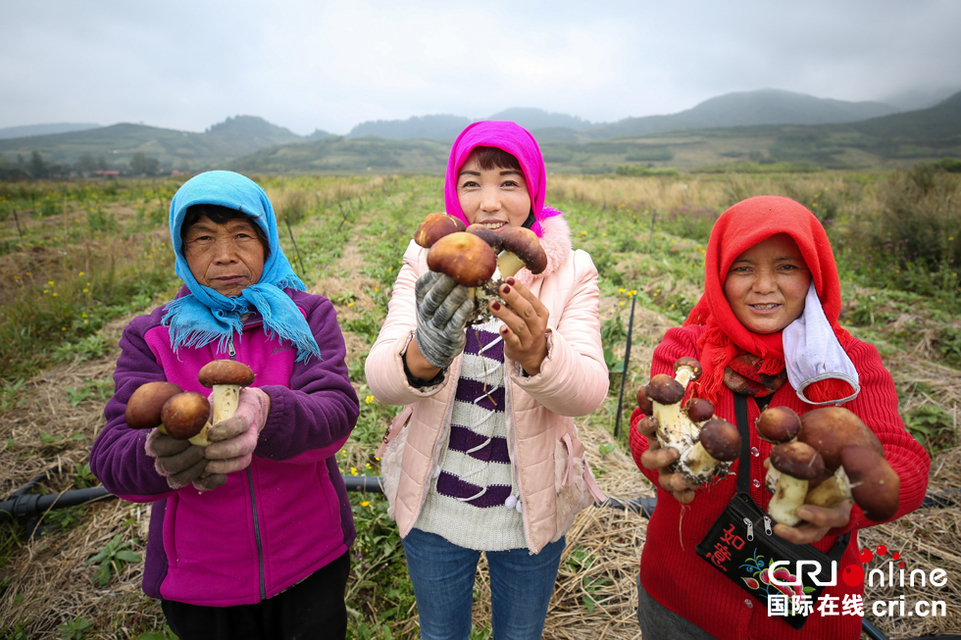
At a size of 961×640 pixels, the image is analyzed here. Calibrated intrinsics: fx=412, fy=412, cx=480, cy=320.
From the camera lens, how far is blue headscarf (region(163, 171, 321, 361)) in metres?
1.65

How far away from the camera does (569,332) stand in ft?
5.53

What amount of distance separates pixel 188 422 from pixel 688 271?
7.94 metres

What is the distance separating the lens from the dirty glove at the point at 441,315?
1263 millimetres

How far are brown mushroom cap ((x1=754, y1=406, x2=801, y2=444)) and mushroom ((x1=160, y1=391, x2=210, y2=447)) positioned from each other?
1.66 m

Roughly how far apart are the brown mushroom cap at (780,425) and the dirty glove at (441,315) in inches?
35.5

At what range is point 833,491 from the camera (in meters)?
1.11

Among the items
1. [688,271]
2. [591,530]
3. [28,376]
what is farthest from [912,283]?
[28,376]

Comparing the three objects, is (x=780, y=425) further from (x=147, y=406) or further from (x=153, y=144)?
(x=153, y=144)

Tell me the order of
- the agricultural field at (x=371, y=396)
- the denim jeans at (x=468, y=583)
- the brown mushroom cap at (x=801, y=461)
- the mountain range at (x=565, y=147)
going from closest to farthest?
the brown mushroom cap at (x=801, y=461)
the denim jeans at (x=468, y=583)
the agricultural field at (x=371, y=396)
the mountain range at (x=565, y=147)

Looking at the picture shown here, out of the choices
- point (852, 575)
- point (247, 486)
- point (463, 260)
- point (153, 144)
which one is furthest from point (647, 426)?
point (153, 144)

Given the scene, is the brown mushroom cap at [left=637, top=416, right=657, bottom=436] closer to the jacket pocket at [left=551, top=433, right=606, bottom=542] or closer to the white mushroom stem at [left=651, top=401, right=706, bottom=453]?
the white mushroom stem at [left=651, top=401, right=706, bottom=453]

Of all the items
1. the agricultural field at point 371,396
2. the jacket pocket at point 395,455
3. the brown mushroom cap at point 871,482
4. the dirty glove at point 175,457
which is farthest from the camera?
the agricultural field at point 371,396

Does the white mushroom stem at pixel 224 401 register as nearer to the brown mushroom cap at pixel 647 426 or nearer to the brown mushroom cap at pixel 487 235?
the brown mushroom cap at pixel 487 235

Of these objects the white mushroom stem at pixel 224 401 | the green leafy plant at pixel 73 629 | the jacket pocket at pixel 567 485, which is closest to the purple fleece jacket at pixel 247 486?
the white mushroom stem at pixel 224 401
